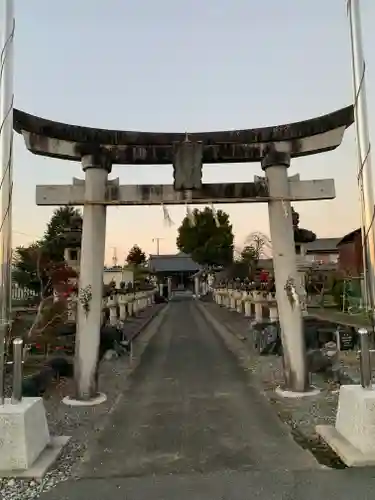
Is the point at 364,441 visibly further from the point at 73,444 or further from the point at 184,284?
the point at 184,284

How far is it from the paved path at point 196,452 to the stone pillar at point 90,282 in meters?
0.83

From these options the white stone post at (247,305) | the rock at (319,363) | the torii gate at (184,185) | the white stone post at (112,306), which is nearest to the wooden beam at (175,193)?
the torii gate at (184,185)

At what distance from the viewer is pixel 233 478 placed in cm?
450

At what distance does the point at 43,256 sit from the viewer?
14242mm

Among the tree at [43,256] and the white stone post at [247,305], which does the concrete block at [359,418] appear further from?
the white stone post at [247,305]

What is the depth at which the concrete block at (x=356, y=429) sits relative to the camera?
475cm

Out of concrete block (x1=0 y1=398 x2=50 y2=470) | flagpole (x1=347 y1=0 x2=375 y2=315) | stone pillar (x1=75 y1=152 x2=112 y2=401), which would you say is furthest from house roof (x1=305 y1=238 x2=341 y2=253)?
concrete block (x1=0 y1=398 x2=50 y2=470)

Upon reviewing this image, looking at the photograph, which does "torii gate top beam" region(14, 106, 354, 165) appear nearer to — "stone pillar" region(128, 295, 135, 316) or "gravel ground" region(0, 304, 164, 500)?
"gravel ground" region(0, 304, 164, 500)

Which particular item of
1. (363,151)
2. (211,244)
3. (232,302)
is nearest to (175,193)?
(363,151)

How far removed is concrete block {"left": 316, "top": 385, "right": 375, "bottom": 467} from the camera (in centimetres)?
475

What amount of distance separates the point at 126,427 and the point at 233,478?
234 centimetres

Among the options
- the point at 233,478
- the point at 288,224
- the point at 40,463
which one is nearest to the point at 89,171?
the point at 288,224

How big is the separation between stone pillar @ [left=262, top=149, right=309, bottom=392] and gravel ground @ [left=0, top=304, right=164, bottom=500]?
313 cm

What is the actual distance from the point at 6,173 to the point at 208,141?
14.0ft
